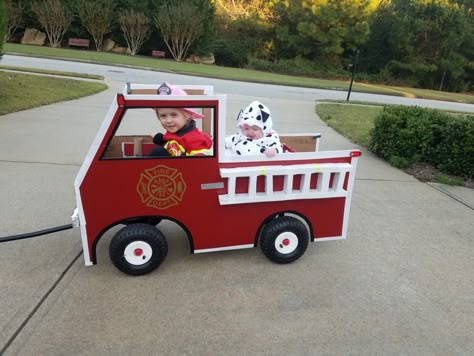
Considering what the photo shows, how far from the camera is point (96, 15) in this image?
30.4m

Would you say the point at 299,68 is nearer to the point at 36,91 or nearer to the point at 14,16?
the point at 14,16

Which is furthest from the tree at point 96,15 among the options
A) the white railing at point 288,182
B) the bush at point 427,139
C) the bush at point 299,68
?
the white railing at point 288,182

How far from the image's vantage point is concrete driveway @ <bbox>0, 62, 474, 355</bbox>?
7.54 feet

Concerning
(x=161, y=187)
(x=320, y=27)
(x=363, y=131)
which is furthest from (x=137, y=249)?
(x=320, y=27)

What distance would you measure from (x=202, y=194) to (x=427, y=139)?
441cm

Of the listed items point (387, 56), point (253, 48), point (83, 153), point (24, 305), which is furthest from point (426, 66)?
point (24, 305)

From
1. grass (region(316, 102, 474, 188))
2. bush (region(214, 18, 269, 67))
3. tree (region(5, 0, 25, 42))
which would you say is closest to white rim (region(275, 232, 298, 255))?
grass (region(316, 102, 474, 188))

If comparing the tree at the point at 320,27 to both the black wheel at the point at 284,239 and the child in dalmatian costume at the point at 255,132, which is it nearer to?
the child in dalmatian costume at the point at 255,132

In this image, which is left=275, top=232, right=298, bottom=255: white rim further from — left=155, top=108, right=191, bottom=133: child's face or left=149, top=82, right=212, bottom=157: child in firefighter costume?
left=155, top=108, right=191, bottom=133: child's face

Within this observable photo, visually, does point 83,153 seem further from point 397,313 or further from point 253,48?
point 253,48

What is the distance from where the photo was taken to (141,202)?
2.74 metres

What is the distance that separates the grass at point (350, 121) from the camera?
812 cm

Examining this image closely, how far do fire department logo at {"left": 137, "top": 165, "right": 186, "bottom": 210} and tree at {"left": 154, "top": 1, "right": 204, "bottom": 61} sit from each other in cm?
3052

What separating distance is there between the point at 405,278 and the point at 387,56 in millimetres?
40962
